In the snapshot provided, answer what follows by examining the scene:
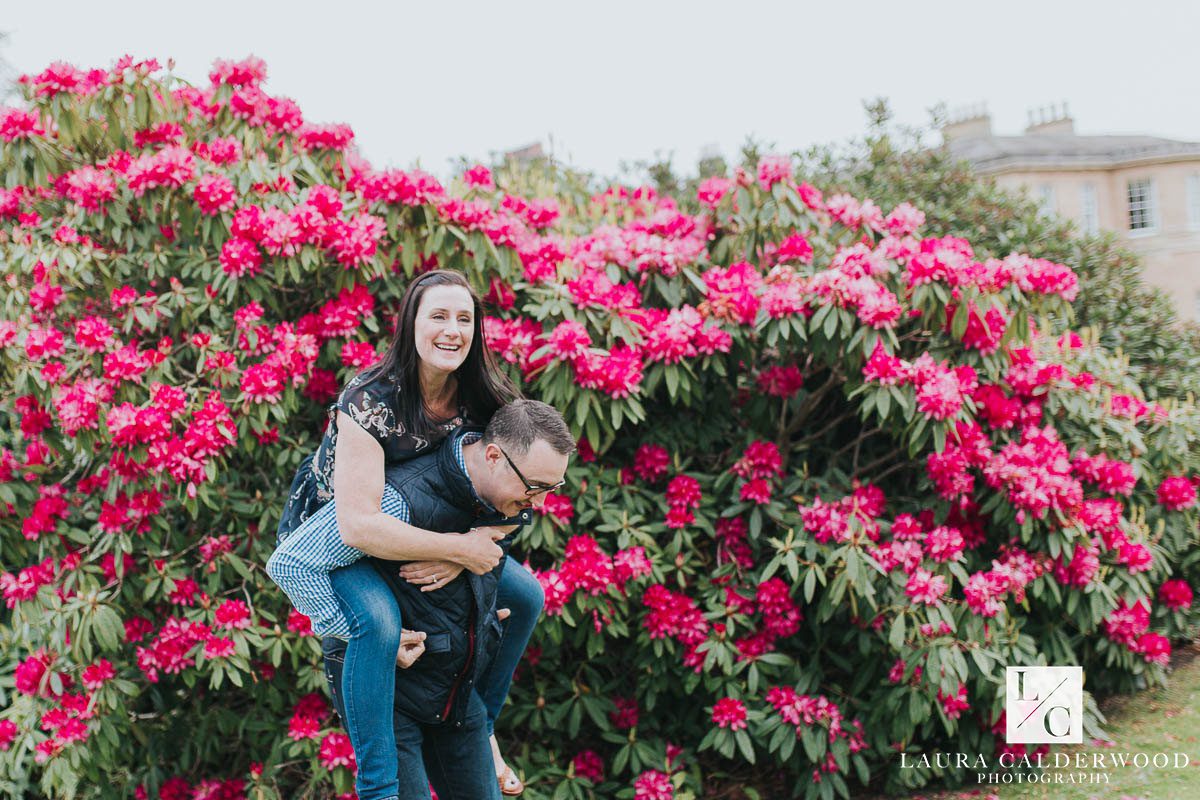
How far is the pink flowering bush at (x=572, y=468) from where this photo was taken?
142 inches

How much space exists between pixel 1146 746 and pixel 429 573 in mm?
3497

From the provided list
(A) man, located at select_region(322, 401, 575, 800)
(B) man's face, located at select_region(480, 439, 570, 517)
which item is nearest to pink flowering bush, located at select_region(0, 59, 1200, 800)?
(A) man, located at select_region(322, 401, 575, 800)

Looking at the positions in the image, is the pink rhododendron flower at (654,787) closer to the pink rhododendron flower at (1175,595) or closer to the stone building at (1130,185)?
the pink rhododendron flower at (1175,595)

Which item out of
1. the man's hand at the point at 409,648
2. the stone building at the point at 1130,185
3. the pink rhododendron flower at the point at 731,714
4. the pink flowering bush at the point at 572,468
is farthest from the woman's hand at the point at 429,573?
the stone building at the point at 1130,185

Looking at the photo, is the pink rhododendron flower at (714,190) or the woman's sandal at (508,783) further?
the pink rhododendron flower at (714,190)

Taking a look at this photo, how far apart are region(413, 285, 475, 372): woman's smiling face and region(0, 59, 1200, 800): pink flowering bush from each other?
1168 mm

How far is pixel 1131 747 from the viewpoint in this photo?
434 cm

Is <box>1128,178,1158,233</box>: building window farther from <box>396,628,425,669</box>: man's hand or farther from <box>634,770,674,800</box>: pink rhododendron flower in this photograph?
<box>396,628,425,669</box>: man's hand

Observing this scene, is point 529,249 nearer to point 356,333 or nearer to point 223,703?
point 356,333

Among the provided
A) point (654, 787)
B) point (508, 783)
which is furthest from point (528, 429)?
point (654, 787)

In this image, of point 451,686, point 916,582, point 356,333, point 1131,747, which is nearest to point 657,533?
point 916,582

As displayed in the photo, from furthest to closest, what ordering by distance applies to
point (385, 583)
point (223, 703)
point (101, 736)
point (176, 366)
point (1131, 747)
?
point (1131, 747)
point (223, 703)
point (176, 366)
point (101, 736)
point (385, 583)

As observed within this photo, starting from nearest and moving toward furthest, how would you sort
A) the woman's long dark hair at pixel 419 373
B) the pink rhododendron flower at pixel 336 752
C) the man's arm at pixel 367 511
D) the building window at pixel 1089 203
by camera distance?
the man's arm at pixel 367 511, the woman's long dark hair at pixel 419 373, the pink rhododendron flower at pixel 336 752, the building window at pixel 1089 203

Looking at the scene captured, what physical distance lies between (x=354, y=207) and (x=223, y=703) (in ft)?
6.59
